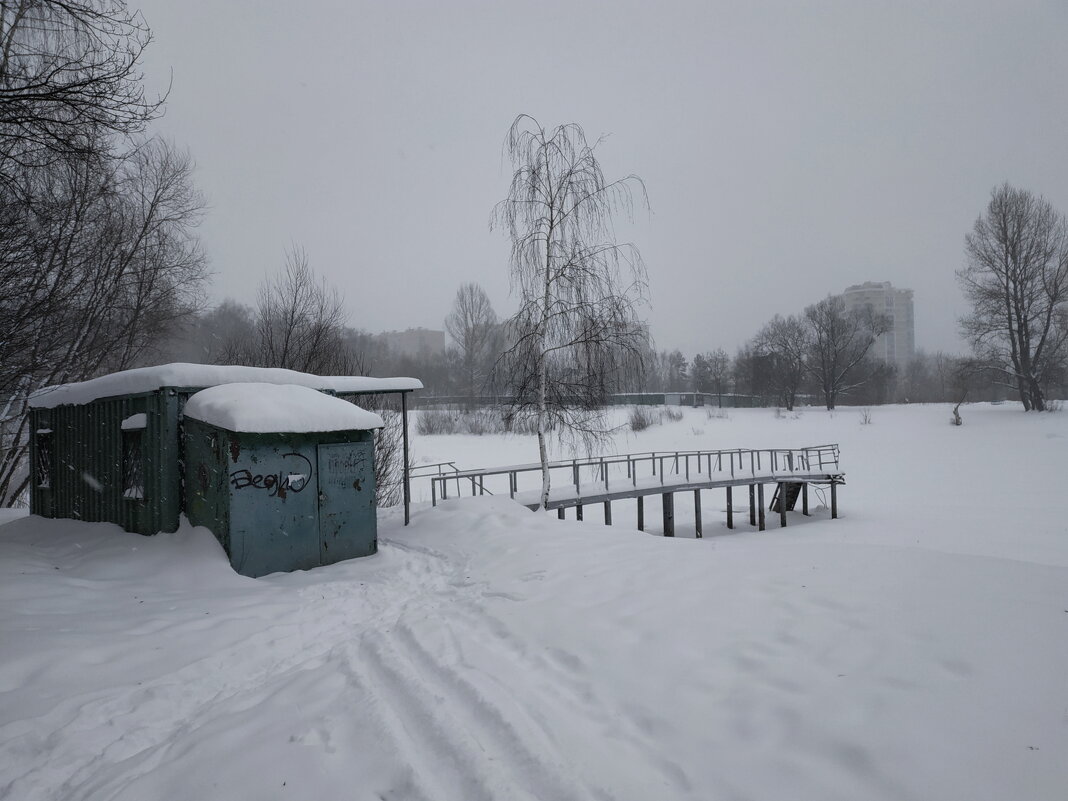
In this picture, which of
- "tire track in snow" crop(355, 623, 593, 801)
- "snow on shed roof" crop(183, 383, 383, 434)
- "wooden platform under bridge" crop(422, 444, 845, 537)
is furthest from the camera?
"wooden platform under bridge" crop(422, 444, 845, 537)

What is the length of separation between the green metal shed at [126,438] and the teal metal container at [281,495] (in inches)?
12.5

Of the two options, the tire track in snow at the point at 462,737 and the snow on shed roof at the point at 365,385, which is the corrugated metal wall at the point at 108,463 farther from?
the tire track in snow at the point at 462,737

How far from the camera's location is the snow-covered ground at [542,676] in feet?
8.39

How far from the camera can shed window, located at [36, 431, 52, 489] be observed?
9.91m

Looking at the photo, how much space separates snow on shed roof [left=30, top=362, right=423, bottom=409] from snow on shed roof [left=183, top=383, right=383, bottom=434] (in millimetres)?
318

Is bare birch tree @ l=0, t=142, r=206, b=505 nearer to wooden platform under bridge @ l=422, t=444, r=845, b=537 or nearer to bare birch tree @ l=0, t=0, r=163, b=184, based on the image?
bare birch tree @ l=0, t=0, r=163, b=184

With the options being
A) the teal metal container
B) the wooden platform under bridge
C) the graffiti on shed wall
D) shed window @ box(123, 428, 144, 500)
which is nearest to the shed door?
the teal metal container

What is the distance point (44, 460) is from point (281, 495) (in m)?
6.93

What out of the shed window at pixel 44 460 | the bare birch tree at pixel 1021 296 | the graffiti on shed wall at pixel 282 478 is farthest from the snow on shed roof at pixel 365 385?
the bare birch tree at pixel 1021 296

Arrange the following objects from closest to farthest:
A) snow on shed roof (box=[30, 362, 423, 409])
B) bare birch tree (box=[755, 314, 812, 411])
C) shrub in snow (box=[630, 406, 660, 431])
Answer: snow on shed roof (box=[30, 362, 423, 409])
shrub in snow (box=[630, 406, 660, 431])
bare birch tree (box=[755, 314, 812, 411])

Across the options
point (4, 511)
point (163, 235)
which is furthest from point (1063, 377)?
point (4, 511)

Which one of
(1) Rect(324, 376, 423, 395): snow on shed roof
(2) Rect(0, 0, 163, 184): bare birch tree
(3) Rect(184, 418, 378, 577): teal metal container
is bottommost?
(3) Rect(184, 418, 378, 577): teal metal container

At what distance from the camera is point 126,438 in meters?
8.00

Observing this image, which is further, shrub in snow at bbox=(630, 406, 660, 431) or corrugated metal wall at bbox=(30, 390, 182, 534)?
shrub in snow at bbox=(630, 406, 660, 431)
